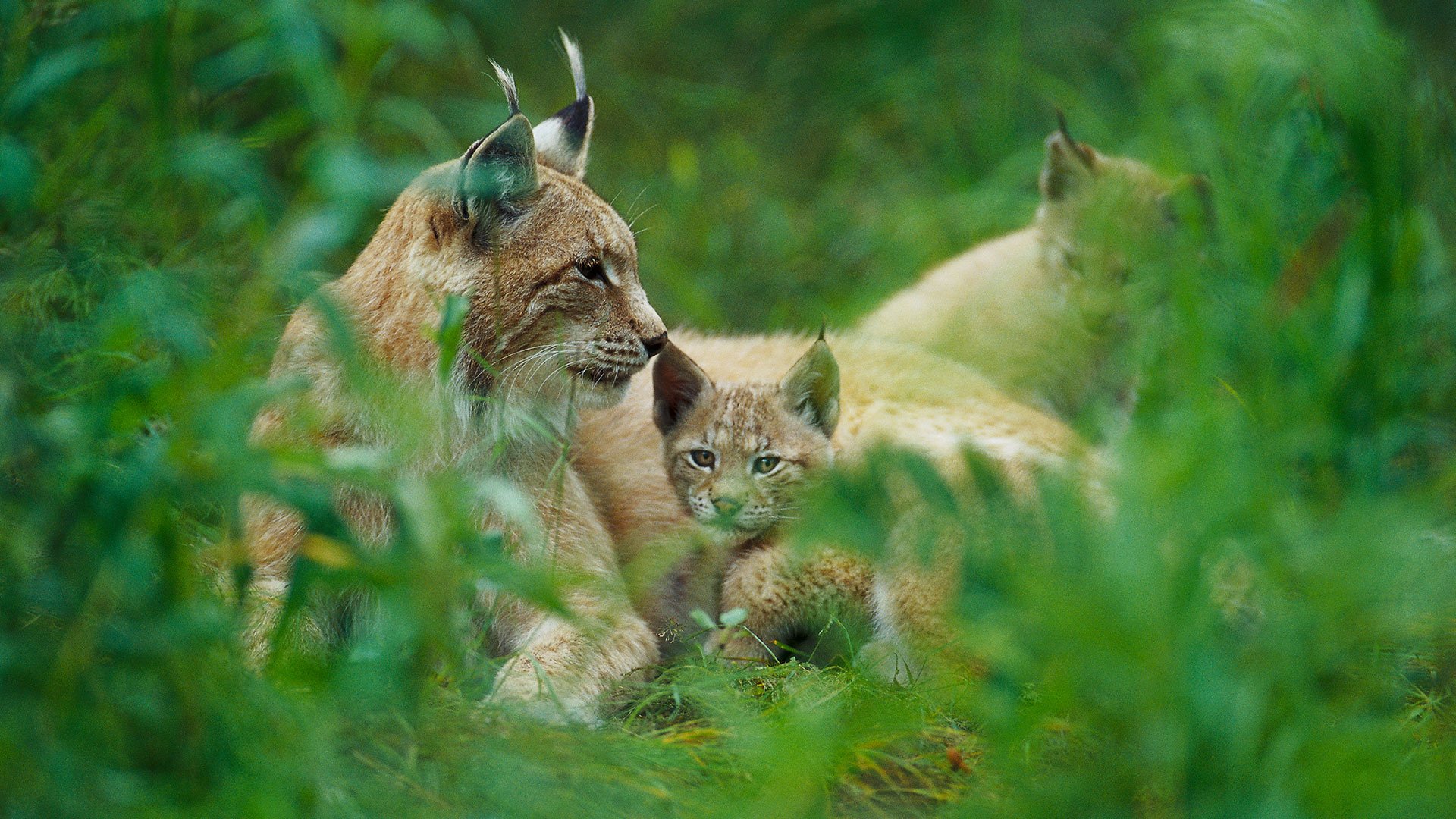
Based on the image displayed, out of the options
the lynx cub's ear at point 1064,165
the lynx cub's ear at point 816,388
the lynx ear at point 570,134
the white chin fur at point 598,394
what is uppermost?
the lynx ear at point 570,134

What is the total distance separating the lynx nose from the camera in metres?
2.89

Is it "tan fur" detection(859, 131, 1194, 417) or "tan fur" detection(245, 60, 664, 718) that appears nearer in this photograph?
"tan fur" detection(245, 60, 664, 718)

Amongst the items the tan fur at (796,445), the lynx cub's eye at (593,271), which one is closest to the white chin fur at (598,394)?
the lynx cub's eye at (593,271)

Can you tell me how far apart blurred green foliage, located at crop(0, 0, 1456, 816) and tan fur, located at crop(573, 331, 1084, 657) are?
1.01ft

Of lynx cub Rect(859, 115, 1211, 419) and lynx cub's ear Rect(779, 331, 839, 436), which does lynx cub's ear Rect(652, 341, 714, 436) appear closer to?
lynx cub's ear Rect(779, 331, 839, 436)

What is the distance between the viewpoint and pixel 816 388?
3283 mm

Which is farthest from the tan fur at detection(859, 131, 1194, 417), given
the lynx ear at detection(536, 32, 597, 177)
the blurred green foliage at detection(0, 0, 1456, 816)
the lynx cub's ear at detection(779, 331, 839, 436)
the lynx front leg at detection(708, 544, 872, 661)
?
the lynx ear at detection(536, 32, 597, 177)

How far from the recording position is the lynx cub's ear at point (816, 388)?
3.20 metres

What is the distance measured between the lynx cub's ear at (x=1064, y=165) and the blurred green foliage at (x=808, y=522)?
24 cm

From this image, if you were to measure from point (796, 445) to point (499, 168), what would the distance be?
107 cm

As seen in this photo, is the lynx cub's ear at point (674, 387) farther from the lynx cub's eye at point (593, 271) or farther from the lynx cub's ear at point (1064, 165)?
the lynx cub's ear at point (1064, 165)

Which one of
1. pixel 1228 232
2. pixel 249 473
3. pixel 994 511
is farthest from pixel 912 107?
pixel 249 473

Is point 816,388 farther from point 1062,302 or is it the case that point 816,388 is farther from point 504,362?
point 1062,302

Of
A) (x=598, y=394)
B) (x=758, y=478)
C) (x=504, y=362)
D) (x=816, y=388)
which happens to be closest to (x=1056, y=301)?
(x=816, y=388)
